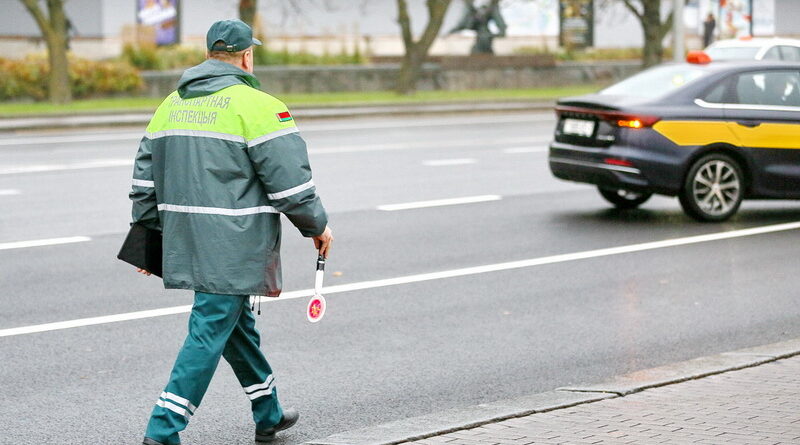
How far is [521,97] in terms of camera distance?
37125 mm

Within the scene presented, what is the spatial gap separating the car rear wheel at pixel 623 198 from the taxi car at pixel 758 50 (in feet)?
31.4

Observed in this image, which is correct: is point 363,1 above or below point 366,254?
above

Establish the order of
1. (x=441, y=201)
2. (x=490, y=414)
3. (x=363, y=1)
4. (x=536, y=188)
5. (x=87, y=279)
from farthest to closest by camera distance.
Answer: (x=363, y=1) → (x=536, y=188) → (x=441, y=201) → (x=87, y=279) → (x=490, y=414)

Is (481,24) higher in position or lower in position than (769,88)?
higher

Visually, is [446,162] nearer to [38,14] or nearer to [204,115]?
[204,115]

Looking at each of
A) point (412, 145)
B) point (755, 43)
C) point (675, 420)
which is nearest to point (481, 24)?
point (755, 43)

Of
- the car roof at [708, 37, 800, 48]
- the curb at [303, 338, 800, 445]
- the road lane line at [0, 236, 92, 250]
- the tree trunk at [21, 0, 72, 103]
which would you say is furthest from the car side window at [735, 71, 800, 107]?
the tree trunk at [21, 0, 72, 103]

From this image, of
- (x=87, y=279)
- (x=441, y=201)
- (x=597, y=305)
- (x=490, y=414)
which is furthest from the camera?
(x=441, y=201)

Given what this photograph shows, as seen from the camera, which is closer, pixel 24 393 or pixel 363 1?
pixel 24 393

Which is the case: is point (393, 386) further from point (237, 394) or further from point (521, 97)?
point (521, 97)

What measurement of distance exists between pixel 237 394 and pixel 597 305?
127 inches

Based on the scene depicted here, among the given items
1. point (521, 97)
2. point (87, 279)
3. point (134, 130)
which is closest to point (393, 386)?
point (87, 279)

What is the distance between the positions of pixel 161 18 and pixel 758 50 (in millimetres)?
21024

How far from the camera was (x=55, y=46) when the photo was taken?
32406 millimetres
